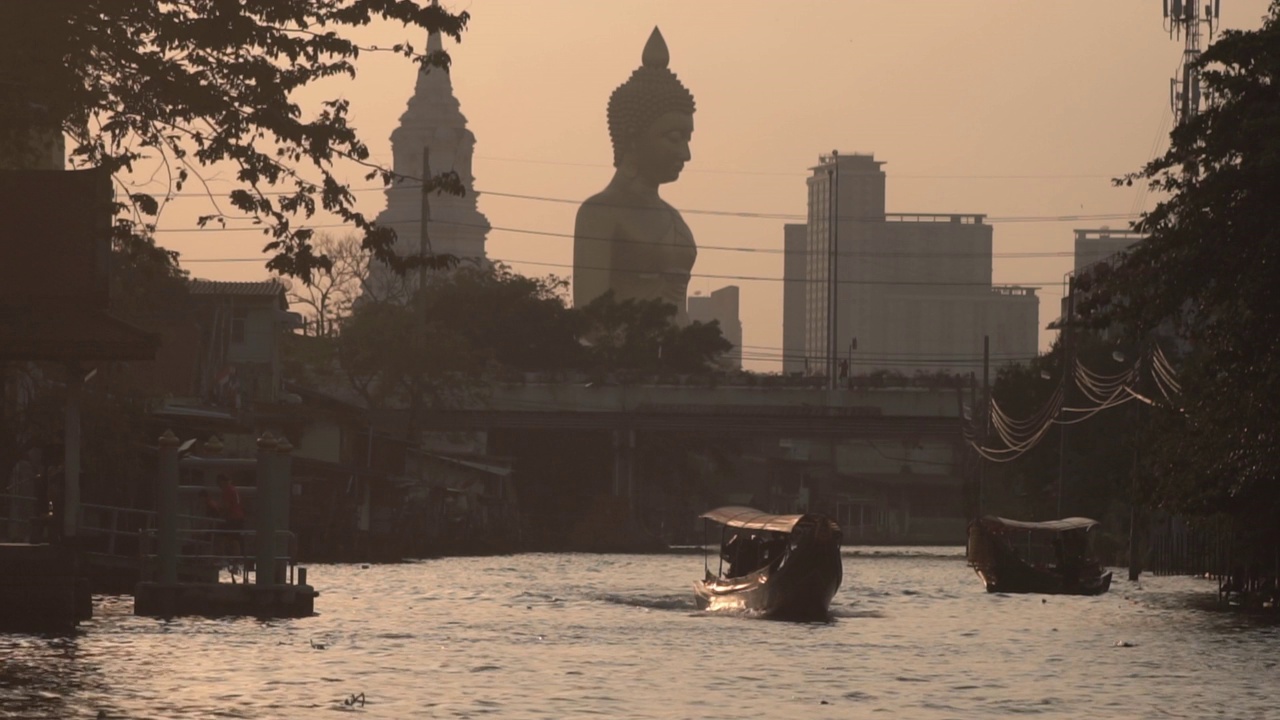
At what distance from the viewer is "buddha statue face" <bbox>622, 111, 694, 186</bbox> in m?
139

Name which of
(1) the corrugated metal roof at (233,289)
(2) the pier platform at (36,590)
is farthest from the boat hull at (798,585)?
(1) the corrugated metal roof at (233,289)

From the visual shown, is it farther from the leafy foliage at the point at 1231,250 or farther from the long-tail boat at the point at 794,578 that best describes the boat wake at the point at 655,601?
the leafy foliage at the point at 1231,250

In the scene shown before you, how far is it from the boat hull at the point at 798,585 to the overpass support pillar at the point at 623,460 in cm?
5400

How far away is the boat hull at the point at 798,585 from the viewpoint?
39812mm

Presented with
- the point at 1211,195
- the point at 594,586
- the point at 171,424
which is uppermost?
the point at 1211,195

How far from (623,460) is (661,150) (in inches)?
1800

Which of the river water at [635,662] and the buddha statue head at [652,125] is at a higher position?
the buddha statue head at [652,125]

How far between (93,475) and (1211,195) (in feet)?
84.0

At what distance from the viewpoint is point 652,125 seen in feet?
458

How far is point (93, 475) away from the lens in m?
46.4

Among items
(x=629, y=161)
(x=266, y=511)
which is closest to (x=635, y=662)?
(x=266, y=511)

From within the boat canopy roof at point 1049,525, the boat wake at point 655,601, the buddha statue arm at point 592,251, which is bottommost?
the boat wake at point 655,601

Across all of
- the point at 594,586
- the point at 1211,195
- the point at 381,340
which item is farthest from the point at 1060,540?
the point at 381,340

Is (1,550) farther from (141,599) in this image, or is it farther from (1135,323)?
(1135,323)
